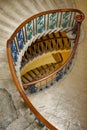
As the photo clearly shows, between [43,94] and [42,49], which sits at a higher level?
[42,49]

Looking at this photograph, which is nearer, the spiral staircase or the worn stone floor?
the worn stone floor

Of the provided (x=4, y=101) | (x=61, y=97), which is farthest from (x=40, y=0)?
(x=4, y=101)

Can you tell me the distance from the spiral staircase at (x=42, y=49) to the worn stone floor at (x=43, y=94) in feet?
0.78

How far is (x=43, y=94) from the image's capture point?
7949 mm

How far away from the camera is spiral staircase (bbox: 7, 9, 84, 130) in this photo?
21.4 feet

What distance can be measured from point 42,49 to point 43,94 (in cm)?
287

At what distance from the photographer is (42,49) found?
1040 cm

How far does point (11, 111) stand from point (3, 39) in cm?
234

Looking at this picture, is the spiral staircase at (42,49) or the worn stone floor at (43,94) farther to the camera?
the spiral staircase at (42,49)

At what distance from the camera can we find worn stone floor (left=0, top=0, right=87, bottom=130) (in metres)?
5.85

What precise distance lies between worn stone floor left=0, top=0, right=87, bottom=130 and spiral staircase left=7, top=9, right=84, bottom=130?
239mm

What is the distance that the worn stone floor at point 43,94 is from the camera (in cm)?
585

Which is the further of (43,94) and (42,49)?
(42,49)

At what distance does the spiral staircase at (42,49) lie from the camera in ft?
21.4
